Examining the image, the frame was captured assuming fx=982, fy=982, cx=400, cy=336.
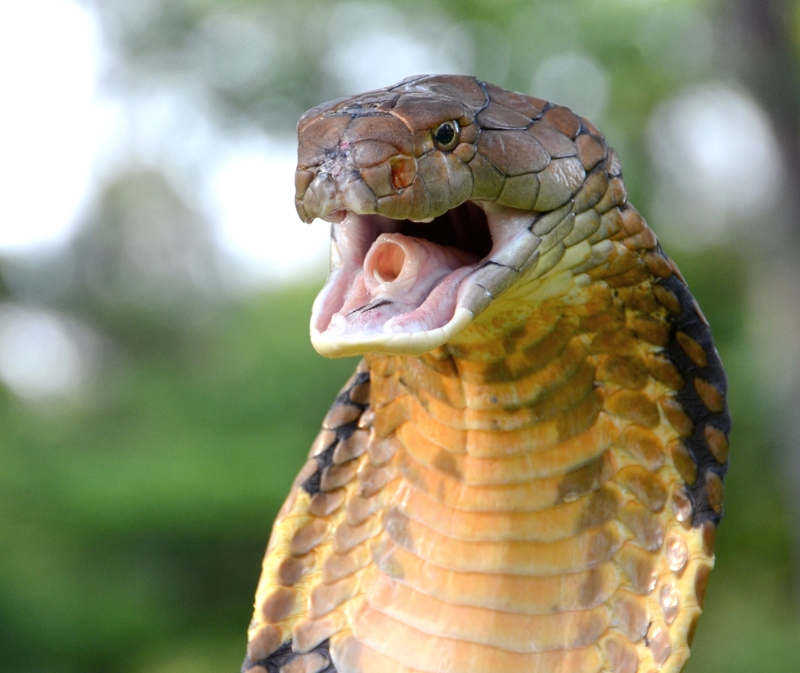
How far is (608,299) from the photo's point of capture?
4.71 feet

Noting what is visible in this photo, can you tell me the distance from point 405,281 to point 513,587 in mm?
536

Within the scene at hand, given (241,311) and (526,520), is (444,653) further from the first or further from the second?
(241,311)

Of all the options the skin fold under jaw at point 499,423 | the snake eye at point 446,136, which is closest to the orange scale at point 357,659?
the skin fold under jaw at point 499,423

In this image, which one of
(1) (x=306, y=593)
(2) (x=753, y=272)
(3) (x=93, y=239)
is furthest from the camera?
(3) (x=93, y=239)

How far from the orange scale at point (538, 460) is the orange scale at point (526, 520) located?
53 mm

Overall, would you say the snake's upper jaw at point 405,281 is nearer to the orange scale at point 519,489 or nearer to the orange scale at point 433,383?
the orange scale at point 433,383

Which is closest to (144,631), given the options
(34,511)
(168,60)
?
(34,511)

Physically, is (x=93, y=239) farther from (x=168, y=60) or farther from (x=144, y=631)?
(x=144, y=631)

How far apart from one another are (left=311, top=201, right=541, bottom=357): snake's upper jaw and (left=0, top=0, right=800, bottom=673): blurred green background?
3778mm

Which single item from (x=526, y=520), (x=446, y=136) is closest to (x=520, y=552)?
(x=526, y=520)

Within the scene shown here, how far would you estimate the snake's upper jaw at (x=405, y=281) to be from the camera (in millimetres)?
1172

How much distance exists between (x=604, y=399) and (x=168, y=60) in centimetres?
1328

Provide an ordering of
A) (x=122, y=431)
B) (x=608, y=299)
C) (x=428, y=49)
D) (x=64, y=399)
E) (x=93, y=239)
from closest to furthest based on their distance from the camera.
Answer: (x=608, y=299), (x=122, y=431), (x=428, y=49), (x=64, y=399), (x=93, y=239)

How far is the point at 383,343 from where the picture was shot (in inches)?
45.3
